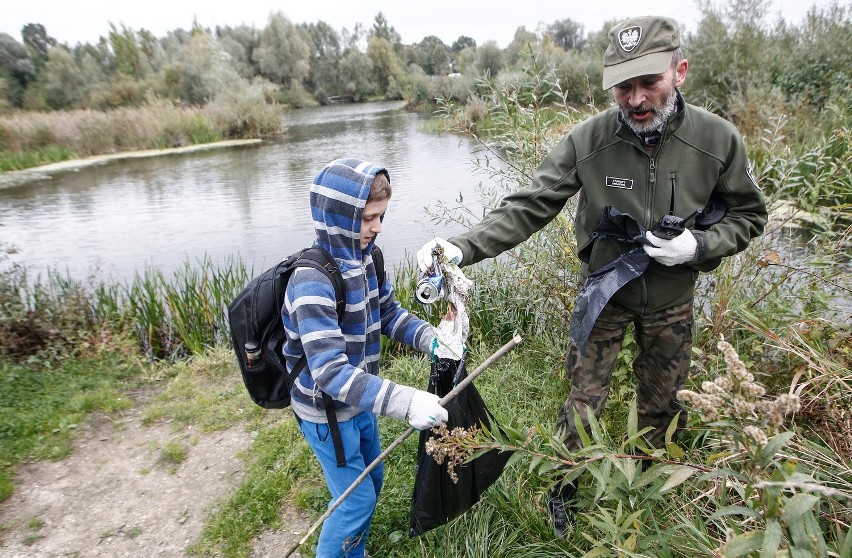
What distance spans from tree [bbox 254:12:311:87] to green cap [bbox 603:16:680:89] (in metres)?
46.8

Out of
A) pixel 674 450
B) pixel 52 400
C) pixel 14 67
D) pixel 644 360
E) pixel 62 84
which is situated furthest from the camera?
pixel 14 67

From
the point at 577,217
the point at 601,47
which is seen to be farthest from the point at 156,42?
the point at 577,217

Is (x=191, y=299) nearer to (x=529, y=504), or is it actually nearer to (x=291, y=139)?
(x=529, y=504)

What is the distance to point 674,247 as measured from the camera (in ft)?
6.38

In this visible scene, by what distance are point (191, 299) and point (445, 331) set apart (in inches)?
162

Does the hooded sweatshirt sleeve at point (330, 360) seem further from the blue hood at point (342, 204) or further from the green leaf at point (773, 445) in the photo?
the green leaf at point (773, 445)

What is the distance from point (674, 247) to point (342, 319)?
4.15ft

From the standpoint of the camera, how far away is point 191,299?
17.4 feet

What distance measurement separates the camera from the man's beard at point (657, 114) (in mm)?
1966

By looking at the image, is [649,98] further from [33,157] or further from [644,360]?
[33,157]

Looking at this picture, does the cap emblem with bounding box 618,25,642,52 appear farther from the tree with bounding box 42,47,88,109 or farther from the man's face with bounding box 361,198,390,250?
the tree with bounding box 42,47,88,109

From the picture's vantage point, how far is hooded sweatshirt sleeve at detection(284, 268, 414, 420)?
1.71 meters

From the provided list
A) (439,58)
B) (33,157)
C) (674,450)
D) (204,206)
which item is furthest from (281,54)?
(674,450)

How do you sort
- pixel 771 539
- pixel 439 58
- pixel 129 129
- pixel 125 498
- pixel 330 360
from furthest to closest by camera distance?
pixel 439 58 → pixel 129 129 → pixel 125 498 → pixel 330 360 → pixel 771 539
